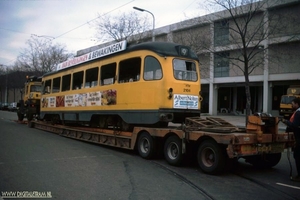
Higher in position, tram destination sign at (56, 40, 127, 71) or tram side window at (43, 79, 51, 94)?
tram destination sign at (56, 40, 127, 71)

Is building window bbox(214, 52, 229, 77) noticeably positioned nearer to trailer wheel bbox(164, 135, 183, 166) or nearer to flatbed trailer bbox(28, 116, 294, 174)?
flatbed trailer bbox(28, 116, 294, 174)

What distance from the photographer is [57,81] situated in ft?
49.6

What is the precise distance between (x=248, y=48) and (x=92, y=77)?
16.5m

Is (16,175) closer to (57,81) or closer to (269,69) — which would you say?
(57,81)

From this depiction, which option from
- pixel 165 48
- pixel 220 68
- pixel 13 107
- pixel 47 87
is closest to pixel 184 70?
pixel 165 48

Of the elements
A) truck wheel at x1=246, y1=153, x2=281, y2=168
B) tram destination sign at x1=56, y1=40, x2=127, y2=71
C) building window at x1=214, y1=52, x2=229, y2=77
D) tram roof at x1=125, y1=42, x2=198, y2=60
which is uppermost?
building window at x1=214, y1=52, x2=229, y2=77

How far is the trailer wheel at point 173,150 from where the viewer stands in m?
7.68

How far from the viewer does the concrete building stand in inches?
856

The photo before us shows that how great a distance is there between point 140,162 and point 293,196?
162 inches

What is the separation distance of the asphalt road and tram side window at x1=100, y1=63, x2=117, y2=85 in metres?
2.87

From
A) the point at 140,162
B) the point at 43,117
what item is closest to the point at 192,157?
the point at 140,162

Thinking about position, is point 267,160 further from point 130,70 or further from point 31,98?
point 31,98

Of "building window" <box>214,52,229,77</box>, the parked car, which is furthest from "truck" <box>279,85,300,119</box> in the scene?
the parked car

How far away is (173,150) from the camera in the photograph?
8.05 m
